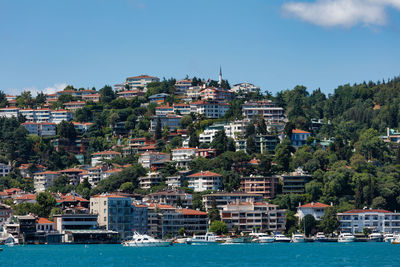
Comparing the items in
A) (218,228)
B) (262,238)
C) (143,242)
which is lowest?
(262,238)

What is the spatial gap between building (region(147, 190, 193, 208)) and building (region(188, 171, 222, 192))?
406cm

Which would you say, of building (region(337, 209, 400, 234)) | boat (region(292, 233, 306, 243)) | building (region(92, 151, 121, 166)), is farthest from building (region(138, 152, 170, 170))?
building (region(337, 209, 400, 234))

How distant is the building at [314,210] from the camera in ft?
445

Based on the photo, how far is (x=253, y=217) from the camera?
13825 centimetres

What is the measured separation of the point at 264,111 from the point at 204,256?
Result: 86074 millimetres

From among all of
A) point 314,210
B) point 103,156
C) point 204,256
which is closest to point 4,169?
point 103,156

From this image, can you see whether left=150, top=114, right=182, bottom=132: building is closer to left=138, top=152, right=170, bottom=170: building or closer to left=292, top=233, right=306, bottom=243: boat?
left=138, top=152, right=170, bottom=170: building

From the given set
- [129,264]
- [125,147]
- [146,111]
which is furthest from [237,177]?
[129,264]

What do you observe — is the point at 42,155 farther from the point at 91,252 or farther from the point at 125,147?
the point at 91,252

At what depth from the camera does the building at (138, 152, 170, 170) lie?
163 m

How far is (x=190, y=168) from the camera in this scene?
158 m

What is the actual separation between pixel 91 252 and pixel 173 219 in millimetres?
32325

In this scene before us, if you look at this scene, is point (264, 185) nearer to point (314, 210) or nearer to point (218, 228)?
point (314, 210)

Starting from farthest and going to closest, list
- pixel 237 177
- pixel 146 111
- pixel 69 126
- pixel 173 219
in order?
pixel 146 111 → pixel 69 126 → pixel 237 177 → pixel 173 219
